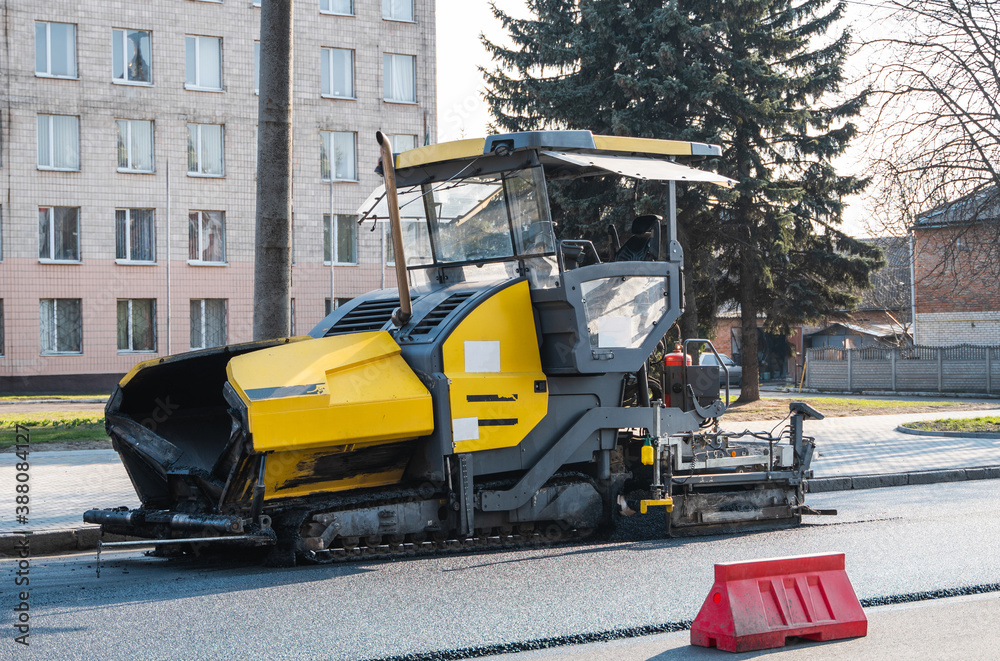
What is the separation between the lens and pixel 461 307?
8102 mm

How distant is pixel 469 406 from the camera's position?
311 inches

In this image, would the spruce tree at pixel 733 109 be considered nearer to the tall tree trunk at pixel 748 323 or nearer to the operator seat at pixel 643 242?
the tall tree trunk at pixel 748 323

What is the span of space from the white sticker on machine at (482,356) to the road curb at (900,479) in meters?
5.61

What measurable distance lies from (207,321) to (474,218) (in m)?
28.8

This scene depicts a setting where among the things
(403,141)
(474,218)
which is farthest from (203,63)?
(474,218)

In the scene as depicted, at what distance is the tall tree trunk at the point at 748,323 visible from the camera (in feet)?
87.9

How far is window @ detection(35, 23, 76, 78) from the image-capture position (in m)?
33.9

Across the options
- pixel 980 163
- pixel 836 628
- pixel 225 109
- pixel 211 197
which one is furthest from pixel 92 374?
pixel 836 628

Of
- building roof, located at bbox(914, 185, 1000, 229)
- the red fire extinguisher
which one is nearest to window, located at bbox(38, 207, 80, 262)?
building roof, located at bbox(914, 185, 1000, 229)

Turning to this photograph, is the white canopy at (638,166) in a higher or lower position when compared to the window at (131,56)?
lower

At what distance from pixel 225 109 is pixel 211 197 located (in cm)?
311

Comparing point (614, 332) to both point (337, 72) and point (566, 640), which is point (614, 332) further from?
point (337, 72)

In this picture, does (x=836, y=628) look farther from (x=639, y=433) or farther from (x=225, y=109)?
(x=225, y=109)

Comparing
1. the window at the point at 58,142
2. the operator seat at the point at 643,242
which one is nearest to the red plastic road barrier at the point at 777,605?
the operator seat at the point at 643,242
